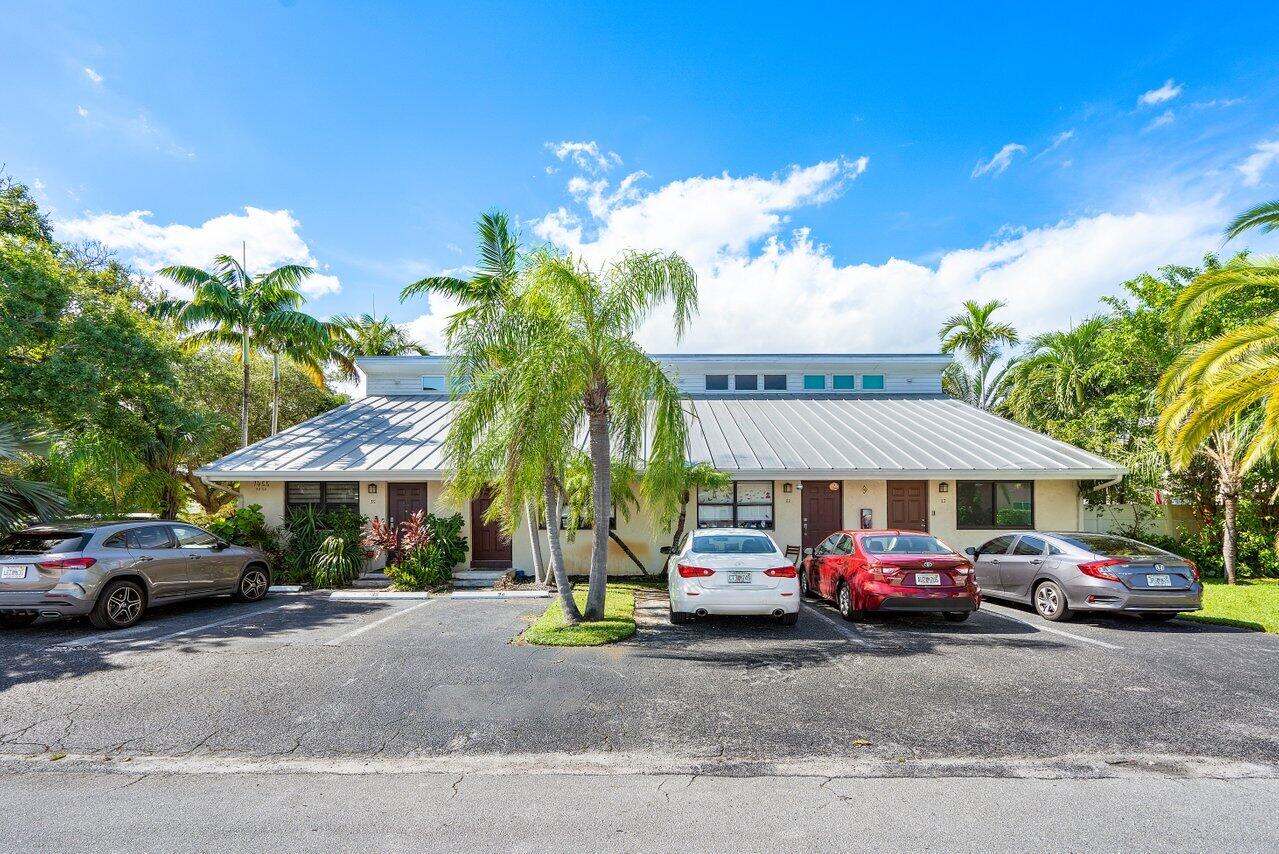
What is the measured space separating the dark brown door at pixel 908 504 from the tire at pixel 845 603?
5302 mm

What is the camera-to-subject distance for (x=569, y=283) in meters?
7.93

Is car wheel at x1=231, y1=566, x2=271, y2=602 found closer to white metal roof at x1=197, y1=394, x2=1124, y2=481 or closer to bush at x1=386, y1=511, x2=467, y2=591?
bush at x1=386, y1=511, x2=467, y2=591

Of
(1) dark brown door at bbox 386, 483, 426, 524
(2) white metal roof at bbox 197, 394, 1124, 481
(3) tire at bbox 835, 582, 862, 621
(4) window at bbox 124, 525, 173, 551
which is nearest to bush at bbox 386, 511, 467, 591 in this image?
(1) dark brown door at bbox 386, 483, 426, 524

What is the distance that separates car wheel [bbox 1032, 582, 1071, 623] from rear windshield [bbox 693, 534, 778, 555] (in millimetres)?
4719

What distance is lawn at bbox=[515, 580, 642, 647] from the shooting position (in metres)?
7.79

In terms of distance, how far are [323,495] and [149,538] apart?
15.7 ft

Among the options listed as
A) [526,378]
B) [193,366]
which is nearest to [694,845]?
[526,378]

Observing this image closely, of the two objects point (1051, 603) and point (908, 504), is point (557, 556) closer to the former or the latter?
point (1051, 603)

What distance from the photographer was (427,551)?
12.6m

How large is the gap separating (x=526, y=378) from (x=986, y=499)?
12.1m

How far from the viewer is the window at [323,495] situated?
14.0m

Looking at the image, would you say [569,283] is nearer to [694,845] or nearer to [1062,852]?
[694,845]

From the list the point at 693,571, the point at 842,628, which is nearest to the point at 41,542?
the point at 693,571

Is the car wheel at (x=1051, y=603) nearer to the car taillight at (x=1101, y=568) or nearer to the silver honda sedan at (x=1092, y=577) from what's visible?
the silver honda sedan at (x=1092, y=577)
